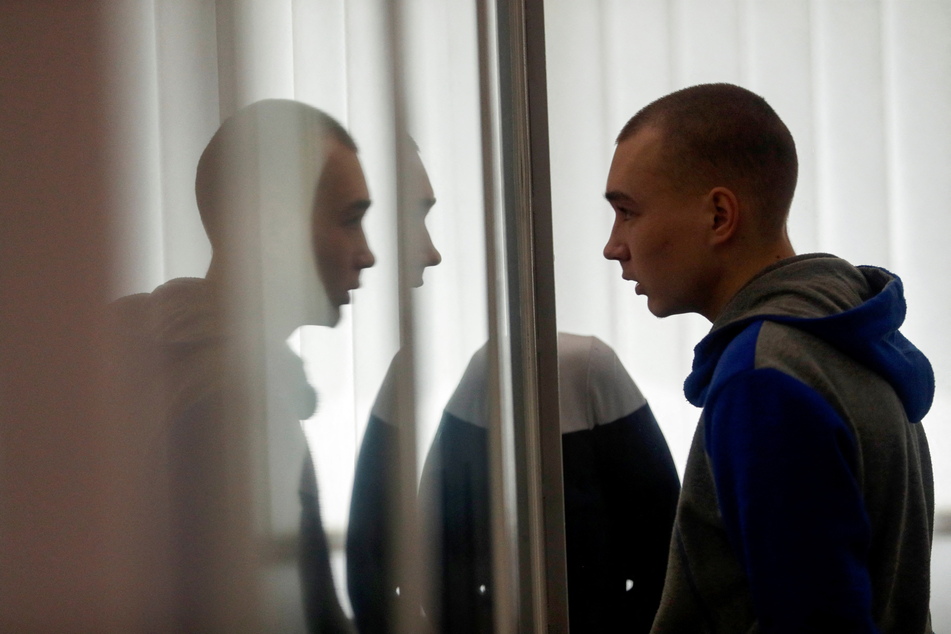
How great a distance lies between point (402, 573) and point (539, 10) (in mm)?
765

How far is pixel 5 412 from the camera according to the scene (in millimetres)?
586

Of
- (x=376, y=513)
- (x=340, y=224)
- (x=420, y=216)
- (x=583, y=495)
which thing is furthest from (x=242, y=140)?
(x=583, y=495)

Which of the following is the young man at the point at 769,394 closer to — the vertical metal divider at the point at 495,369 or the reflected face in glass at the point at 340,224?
the vertical metal divider at the point at 495,369

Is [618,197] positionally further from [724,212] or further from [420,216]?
[420,216]

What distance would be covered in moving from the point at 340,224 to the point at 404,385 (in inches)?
7.9

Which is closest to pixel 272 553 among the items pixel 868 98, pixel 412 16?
pixel 412 16

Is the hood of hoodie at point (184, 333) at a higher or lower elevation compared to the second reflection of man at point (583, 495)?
higher

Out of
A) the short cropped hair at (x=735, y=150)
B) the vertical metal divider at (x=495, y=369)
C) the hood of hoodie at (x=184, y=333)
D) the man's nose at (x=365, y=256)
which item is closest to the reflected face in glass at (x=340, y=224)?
the man's nose at (x=365, y=256)

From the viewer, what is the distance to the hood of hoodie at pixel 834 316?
746 mm

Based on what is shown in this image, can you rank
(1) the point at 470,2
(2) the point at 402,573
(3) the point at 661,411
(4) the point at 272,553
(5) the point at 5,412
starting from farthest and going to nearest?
(3) the point at 661,411
(1) the point at 470,2
(2) the point at 402,573
(4) the point at 272,553
(5) the point at 5,412

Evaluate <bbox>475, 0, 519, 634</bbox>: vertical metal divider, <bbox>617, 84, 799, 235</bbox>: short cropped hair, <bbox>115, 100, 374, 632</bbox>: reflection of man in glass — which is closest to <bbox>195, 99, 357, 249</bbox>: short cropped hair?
<bbox>115, 100, 374, 632</bbox>: reflection of man in glass

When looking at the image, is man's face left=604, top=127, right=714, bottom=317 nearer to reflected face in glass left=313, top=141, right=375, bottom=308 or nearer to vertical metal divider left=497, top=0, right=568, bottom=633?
vertical metal divider left=497, top=0, right=568, bottom=633

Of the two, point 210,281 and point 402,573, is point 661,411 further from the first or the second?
point 210,281

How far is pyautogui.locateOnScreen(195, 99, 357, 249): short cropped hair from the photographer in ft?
2.22
